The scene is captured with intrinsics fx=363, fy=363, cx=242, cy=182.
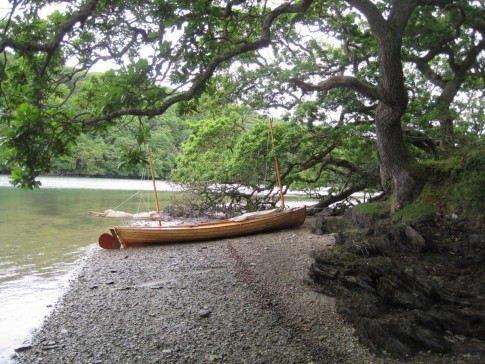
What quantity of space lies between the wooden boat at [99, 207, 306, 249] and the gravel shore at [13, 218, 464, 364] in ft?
9.73

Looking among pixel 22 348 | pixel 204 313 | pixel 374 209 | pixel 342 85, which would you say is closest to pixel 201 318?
pixel 204 313

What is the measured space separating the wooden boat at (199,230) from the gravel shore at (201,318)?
2.97 m

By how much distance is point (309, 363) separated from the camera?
3943 millimetres

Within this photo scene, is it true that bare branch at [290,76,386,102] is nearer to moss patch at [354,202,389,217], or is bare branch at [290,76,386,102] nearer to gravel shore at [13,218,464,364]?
moss patch at [354,202,389,217]

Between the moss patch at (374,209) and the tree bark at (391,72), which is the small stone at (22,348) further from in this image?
the moss patch at (374,209)

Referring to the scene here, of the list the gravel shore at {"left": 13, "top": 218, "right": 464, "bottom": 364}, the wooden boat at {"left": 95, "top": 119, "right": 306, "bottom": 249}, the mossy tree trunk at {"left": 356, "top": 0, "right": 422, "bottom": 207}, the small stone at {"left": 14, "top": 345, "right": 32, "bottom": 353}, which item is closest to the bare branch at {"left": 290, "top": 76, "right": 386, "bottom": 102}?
the mossy tree trunk at {"left": 356, "top": 0, "right": 422, "bottom": 207}

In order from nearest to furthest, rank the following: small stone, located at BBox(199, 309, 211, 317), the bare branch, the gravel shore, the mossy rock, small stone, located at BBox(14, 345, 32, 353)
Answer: the gravel shore < small stone, located at BBox(14, 345, 32, 353) < small stone, located at BBox(199, 309, 211, 317) < the bare branch < the mossy rock

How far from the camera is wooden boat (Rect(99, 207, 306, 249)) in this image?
38.3 ft

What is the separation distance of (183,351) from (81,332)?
1.81 m

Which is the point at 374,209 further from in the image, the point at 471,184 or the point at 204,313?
the point at 204,313

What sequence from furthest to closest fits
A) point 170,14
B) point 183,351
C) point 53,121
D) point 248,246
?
point 248,246 → point 170,14 → point 53,121 → point 183,351

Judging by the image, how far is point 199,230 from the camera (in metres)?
12.0

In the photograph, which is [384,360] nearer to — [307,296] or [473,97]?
[307,296]

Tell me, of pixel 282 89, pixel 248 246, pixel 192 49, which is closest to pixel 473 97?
pixel 282 89
